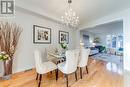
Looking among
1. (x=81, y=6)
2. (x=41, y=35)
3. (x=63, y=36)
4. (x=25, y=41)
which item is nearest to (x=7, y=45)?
(x=25, y=41)

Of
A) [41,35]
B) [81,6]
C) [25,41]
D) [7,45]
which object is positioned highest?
[81,6]

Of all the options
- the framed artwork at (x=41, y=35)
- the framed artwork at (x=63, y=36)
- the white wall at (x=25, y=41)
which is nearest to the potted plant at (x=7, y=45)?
the white wall at (x=25, y=41)

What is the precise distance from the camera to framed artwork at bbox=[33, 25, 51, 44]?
4.55m

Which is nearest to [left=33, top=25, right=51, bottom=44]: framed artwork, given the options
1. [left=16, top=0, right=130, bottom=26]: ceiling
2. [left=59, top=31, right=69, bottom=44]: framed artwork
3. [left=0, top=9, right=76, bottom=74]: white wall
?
[left=0, top=9, right=76, bottom=74]: white wall

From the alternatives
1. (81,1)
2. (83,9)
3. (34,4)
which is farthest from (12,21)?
(83,9)

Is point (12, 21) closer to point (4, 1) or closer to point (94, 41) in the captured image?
point (4, 1)

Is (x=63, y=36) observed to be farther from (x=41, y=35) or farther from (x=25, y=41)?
(x=25, y=41)

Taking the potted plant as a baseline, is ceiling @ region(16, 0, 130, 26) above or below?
above

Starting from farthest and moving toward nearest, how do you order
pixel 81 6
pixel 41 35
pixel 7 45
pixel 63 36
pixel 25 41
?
pixel 63 36
pixel 41 35
pixel 81 6
pixel 25 41
pixel 7 45

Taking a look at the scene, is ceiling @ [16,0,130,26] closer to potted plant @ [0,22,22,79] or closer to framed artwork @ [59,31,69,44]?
potted plant @ [0,22,22,79]

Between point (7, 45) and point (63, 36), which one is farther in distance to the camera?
point (63, 36)

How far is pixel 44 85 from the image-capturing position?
2.77 m

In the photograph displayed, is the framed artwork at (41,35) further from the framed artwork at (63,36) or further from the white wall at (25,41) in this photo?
the framed artwork at (63,36)

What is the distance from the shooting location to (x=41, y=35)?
484 centimetres
